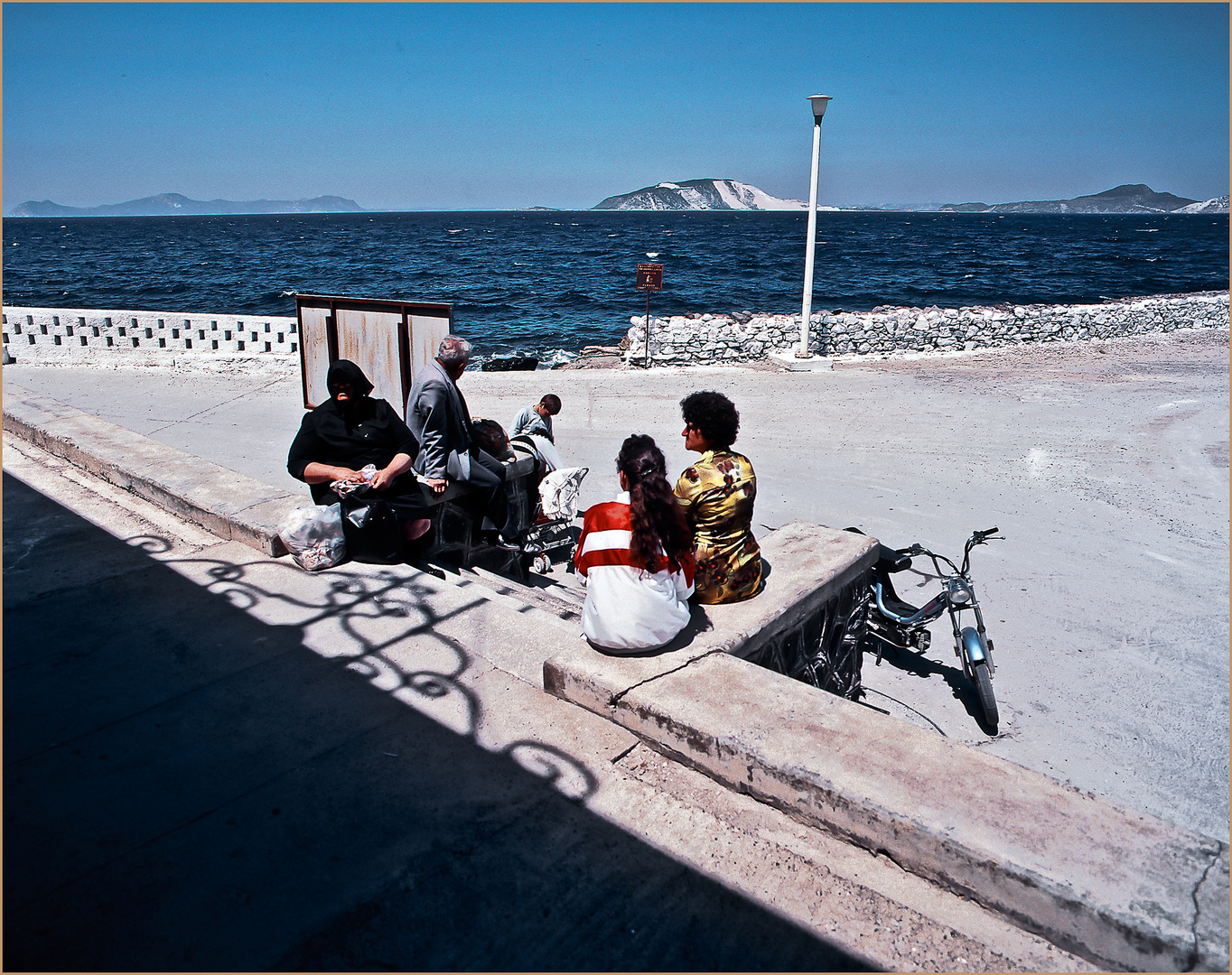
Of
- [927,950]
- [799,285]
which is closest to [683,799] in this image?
[927,950]

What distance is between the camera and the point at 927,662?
213 inches

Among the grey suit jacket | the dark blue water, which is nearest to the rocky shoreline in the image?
the dark blue water

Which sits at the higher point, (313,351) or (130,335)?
(313,351)

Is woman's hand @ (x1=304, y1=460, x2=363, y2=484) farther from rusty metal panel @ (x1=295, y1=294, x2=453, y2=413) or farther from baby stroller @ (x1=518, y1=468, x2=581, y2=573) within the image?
baby stroller @ (x1=518, y1=468, x2=581, y2=573)

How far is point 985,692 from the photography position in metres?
Answer: 4.48

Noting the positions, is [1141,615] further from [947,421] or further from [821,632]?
[947,421]

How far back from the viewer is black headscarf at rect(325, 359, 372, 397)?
4629 millimetres

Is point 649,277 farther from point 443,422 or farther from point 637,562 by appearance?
point 637,562

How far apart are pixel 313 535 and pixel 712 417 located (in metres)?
2.36

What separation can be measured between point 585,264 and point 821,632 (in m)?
52.0

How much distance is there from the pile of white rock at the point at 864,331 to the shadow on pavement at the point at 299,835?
13997mm

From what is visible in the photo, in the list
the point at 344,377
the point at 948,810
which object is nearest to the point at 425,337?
the point at 344,377

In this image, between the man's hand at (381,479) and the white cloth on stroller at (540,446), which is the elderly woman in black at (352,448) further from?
the white cloth on stroller at (540,446)

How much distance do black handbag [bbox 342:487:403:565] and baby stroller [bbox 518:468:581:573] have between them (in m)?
1.78
